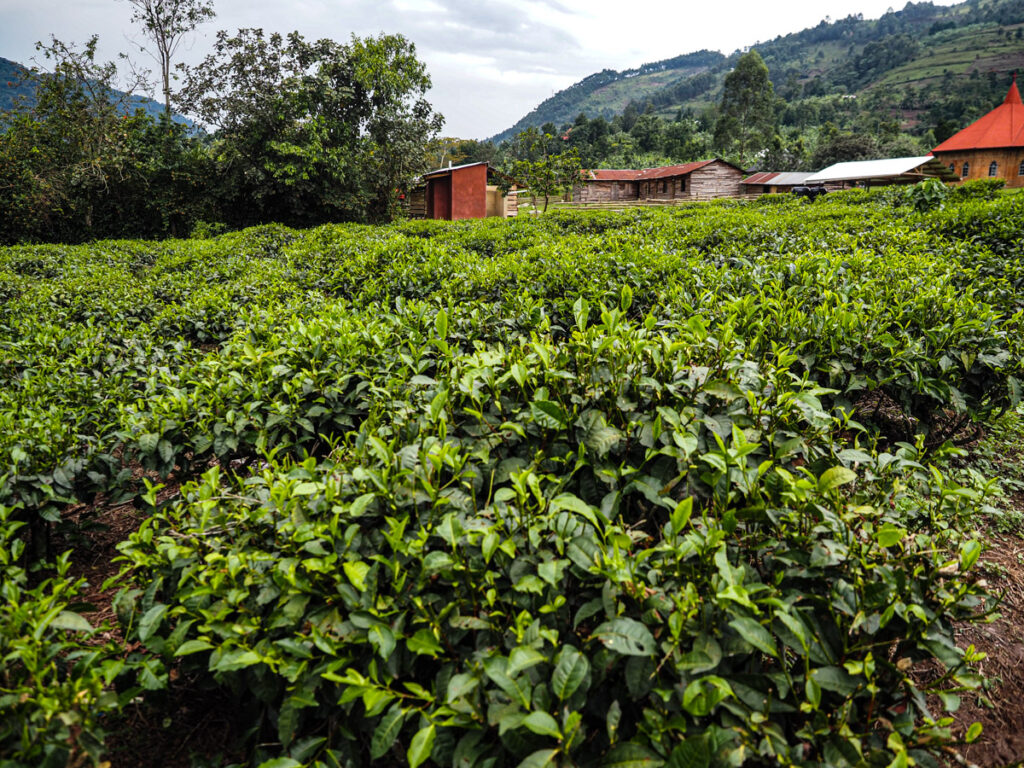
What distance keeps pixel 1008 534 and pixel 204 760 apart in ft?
13.2

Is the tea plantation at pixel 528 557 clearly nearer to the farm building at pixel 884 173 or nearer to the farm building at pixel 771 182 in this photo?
the farm building at pixel 884 173

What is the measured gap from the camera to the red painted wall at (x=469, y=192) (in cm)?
2917

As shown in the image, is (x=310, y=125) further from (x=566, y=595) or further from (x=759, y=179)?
(x=759, y=179)

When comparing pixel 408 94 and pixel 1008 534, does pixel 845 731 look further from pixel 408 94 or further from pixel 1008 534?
pixel 408 94

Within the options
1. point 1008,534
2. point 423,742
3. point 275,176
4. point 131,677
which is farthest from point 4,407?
point 275,176

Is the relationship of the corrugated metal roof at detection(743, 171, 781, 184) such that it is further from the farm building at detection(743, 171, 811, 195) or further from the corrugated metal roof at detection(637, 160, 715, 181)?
the corrugated metal roof at detection(637, 160, 715, 181)

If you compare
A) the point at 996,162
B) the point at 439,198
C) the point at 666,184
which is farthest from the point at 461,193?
the point at 996,162

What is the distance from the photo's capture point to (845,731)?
119cm

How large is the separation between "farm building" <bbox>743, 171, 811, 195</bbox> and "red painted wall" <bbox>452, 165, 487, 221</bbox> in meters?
24.6

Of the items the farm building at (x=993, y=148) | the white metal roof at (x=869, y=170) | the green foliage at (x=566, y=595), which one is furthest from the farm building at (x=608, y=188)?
the green foliage at (x=566, y=595)

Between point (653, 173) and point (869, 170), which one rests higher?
point (653, 173)

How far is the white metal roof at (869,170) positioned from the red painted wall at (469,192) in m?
27.9

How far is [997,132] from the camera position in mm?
42562

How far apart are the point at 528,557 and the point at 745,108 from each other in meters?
72.8
